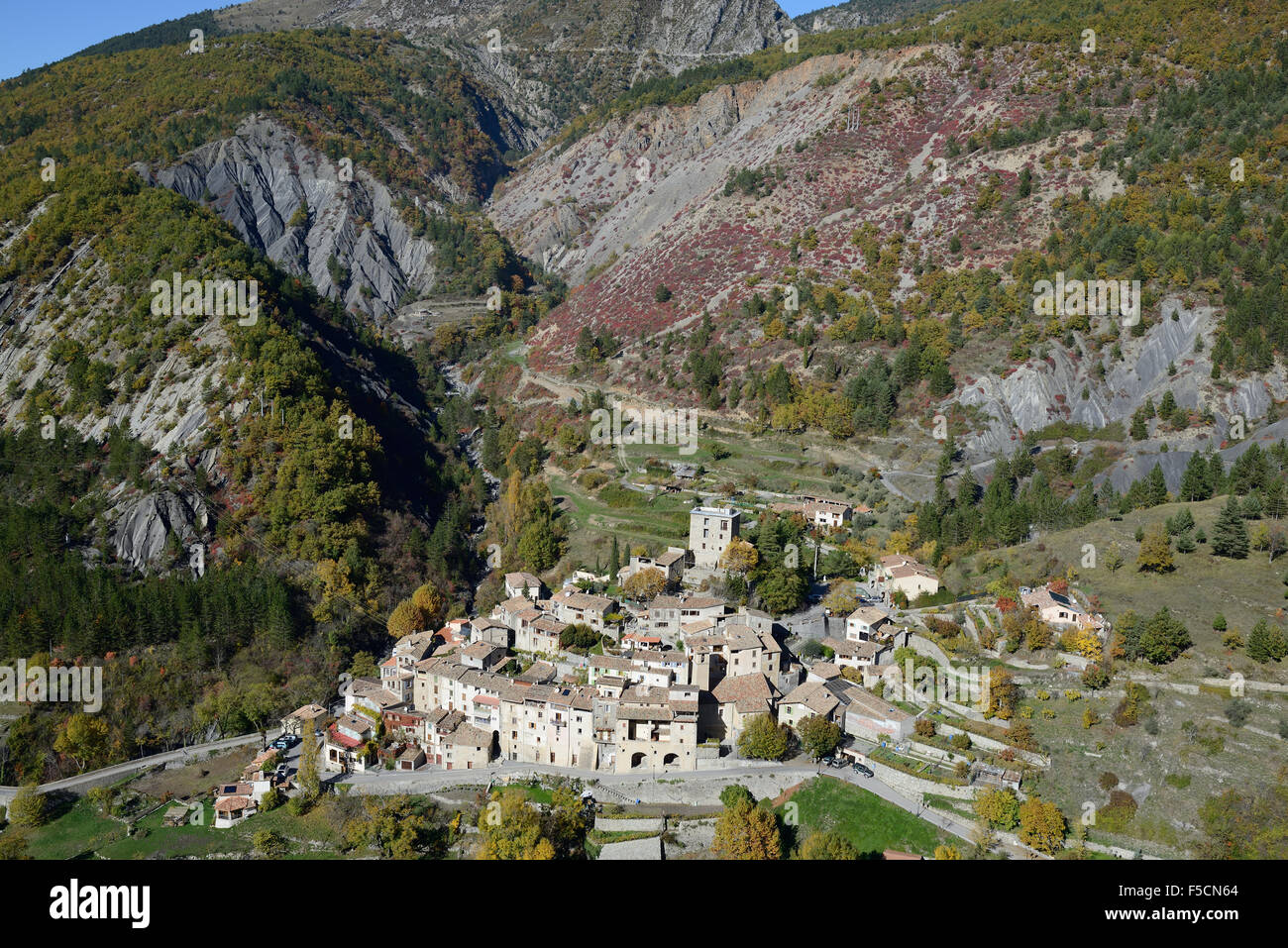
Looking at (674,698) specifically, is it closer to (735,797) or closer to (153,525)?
(735,797)

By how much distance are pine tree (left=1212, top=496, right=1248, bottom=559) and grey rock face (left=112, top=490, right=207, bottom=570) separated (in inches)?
2556

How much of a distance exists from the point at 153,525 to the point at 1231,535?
68198 millimetres

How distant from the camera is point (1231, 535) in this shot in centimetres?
5069

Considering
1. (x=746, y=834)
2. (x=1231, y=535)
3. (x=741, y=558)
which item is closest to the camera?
(x=746, y=834)

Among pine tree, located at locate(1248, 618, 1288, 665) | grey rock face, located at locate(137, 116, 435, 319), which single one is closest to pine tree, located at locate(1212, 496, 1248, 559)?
pine tree, located at locate(1248, 618, 1288, 665)

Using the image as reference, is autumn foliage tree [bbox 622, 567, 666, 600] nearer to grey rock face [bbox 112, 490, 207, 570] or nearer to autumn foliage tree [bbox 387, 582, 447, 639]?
autumn foliage tree [bbox 387, 582, 447, 639]

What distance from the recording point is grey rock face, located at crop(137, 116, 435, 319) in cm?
13638

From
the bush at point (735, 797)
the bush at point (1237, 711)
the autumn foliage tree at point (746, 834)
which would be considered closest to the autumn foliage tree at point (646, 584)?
the bush at point (735, 797)

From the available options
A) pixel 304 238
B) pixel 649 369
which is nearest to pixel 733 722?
pixel 649 369

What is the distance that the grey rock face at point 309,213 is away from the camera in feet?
447

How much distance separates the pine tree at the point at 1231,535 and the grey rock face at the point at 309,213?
108 m

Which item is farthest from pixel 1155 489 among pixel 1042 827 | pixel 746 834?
pixel 746 834

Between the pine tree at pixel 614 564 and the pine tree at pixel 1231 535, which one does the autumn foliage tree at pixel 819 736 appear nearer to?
the pine tree at pixel 614 564
